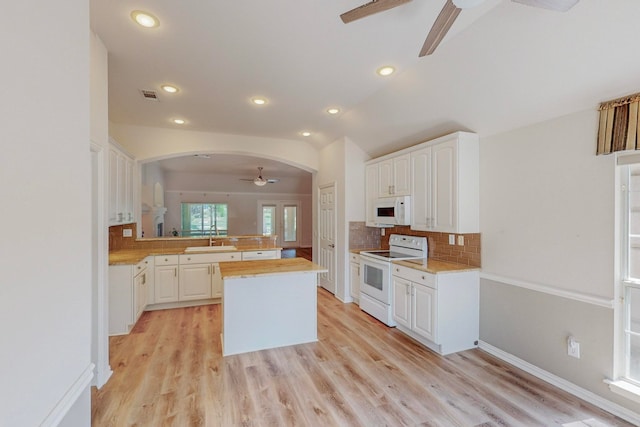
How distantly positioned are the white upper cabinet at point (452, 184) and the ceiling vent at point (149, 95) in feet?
10.6

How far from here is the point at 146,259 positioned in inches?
166

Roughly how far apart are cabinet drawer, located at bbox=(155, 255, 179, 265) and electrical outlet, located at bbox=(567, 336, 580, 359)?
4.69 meters

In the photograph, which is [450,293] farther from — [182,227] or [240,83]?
[182,227]

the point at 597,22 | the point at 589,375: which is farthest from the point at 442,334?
the point at 597,22

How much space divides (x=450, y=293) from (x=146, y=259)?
13.2 feet

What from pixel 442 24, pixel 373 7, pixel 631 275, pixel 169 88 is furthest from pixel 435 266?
pixel 169 88

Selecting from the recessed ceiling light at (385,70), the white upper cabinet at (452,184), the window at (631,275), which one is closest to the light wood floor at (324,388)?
the window at (631,275)

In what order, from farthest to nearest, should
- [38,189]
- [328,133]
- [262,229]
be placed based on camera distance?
[262,229] < [328,133] < [38,189]

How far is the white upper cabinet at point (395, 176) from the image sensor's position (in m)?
3.92

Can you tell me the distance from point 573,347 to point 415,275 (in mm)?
1424

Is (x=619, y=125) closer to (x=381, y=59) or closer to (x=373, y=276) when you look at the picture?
(x=381, y=59)

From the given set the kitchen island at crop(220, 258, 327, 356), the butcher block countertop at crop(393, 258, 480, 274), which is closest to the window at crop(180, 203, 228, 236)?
the kitchen island at crop(220, 258, 327, 356)

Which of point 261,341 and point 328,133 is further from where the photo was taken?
point 328,133

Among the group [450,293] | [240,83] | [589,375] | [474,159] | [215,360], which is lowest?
[215,360]
